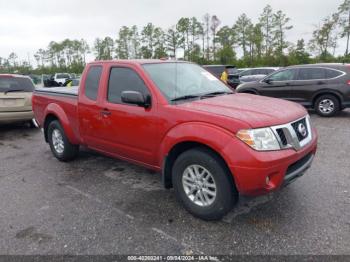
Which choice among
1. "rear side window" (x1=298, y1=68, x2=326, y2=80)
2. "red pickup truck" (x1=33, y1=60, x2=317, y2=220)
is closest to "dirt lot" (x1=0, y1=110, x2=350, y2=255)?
"red pickup truck" (x1=33, y1=60, x2=317, y2=220)

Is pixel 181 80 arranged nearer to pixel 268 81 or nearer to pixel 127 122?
pixel 127 122

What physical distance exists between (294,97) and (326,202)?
6701 millimetres

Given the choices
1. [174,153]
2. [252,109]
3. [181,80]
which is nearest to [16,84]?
[181,80]

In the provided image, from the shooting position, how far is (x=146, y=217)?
3.38 meters

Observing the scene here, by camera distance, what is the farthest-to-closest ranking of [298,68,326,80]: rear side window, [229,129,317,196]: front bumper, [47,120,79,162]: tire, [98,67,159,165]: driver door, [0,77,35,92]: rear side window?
[298,68,326,80]: rear side window
[0,77,35,92]: rear side window
[47,120,79,162]: tire
[98,67,159,165]: driver door
[229,129,317,196]: front bumper

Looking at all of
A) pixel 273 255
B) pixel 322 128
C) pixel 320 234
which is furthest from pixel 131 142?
pixel 322 128

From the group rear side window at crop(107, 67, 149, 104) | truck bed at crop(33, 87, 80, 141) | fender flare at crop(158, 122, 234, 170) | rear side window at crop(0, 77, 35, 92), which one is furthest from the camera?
rear side window at crop(0, 77, 35, 92)

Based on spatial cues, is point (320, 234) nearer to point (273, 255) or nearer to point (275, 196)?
point (273, 255)

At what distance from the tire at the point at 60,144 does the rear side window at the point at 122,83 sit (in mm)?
1614

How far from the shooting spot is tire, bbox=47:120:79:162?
17.3ft

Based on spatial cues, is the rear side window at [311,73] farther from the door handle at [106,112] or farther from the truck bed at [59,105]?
the door handle at [106,112]

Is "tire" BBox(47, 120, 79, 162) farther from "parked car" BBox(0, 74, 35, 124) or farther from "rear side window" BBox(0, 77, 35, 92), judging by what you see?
"rear side window" BBox(0, 77, 35, 92)

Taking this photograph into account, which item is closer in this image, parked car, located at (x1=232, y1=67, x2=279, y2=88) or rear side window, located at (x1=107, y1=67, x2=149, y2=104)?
rear side window, located at (x1=107, y1=67, x2=149, y2=104)

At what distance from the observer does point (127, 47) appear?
5744cm
